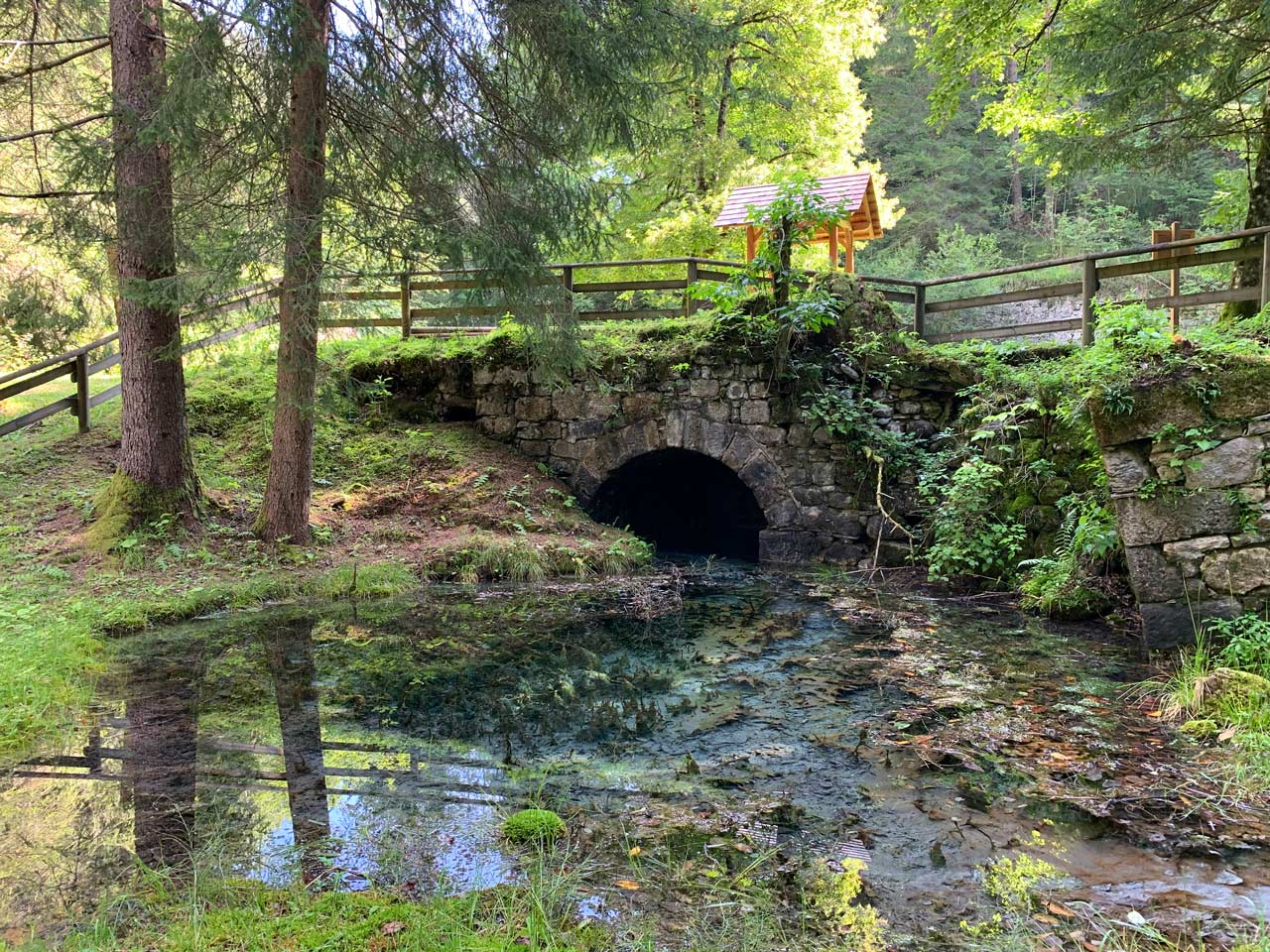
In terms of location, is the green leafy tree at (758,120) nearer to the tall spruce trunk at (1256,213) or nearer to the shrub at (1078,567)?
the tall spruce trunk at (1256,213)

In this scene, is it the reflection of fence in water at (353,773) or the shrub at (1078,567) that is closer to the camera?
the reflection of fence in water at (353,773)

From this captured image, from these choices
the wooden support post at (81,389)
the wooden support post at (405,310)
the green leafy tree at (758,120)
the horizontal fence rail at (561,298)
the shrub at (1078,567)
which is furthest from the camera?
the green leafy tree at (758,120)

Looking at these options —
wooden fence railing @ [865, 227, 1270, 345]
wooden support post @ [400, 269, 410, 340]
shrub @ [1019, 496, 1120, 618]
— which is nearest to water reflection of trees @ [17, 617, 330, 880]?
shrub @ [1019, 496, 1120, 618]

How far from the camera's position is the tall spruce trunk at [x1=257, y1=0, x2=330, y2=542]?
6.05m

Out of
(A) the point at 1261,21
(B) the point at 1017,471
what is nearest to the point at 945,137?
(A) the point at 1261,21

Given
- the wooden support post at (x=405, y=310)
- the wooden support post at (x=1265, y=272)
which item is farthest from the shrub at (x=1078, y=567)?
the wooden support post at (x=405, y=310)

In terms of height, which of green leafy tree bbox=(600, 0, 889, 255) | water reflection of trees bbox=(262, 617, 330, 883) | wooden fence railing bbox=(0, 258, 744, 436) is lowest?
water reflection of trees bbox=(262, 617, 330, 883)

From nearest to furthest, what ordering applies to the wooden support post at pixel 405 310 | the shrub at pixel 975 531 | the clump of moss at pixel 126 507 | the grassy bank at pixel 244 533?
the grassy bank at pixel 244 533 < the clump of moss at pixel 126 507 < the shrub at pixel 975 531 < the wooden support post at pixel 405 310

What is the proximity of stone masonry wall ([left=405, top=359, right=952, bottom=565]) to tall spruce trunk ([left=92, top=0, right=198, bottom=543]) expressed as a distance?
12.5 ft

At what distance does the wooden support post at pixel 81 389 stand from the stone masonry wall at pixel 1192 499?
31.6ft

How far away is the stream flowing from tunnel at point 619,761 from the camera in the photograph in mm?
2572

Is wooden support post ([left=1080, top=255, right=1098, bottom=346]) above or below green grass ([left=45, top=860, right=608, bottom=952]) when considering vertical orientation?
above

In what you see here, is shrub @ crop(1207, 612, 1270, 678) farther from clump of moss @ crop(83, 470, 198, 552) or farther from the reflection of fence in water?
clump of moss @ crop(83, 470, 198, 552)

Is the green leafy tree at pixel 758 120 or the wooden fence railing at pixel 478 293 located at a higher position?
the green leafy tree at pixel 758 120
